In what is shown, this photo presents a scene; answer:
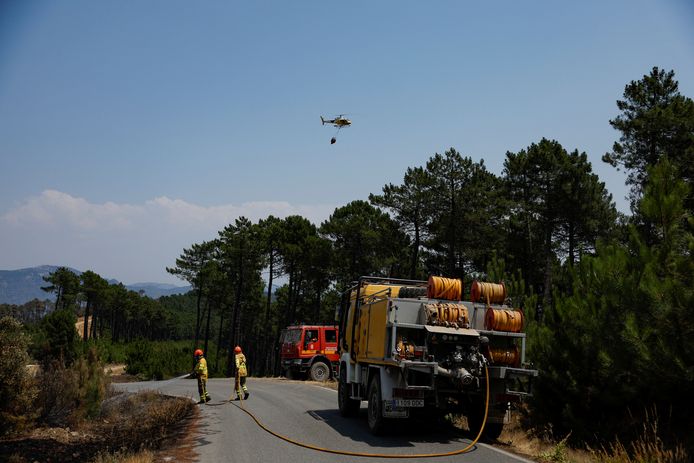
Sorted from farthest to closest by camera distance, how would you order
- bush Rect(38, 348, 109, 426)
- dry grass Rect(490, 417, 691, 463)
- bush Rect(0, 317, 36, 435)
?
bush Rect(38, 348, 109, 426) < bush Rect(0, 317, 36, 435) < dry grass Rect(490, 417, 691, 463)

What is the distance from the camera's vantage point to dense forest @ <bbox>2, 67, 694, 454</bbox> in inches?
317

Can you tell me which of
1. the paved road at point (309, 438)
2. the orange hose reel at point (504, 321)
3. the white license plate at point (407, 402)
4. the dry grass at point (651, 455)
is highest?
the orange hose reel at point (504, 321)

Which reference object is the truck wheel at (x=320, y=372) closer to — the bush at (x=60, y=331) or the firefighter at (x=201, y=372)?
the firefighter at (x=201, y=372)

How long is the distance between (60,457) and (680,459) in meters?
10.9

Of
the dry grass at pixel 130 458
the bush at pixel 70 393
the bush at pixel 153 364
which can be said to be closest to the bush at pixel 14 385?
the bush at pixel 70 393

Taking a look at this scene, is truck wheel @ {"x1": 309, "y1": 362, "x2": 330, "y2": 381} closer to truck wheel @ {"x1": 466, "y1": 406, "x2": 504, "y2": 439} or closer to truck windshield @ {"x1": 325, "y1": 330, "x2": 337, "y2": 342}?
truck windshield @ {"x1": 325, "y1": 330, "x2": 337, "y2": 342}

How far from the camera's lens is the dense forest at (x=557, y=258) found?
8062 mm

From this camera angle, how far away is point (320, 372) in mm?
26328

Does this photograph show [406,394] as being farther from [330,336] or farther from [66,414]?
[330,336]

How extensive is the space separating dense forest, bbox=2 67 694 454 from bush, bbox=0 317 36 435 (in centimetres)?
1160

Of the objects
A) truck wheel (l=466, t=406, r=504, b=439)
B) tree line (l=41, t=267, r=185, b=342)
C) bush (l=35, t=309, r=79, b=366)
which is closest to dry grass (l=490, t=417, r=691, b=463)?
truck wheel (l=466, t=406, r=504, b=439)

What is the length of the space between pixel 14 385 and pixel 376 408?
8.74 metres

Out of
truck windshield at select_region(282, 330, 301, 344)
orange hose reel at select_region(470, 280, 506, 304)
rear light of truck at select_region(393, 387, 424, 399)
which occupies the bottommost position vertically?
rear light of truck at select_region(393, 387, 424, 399)

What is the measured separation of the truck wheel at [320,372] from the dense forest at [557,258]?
6.15m
